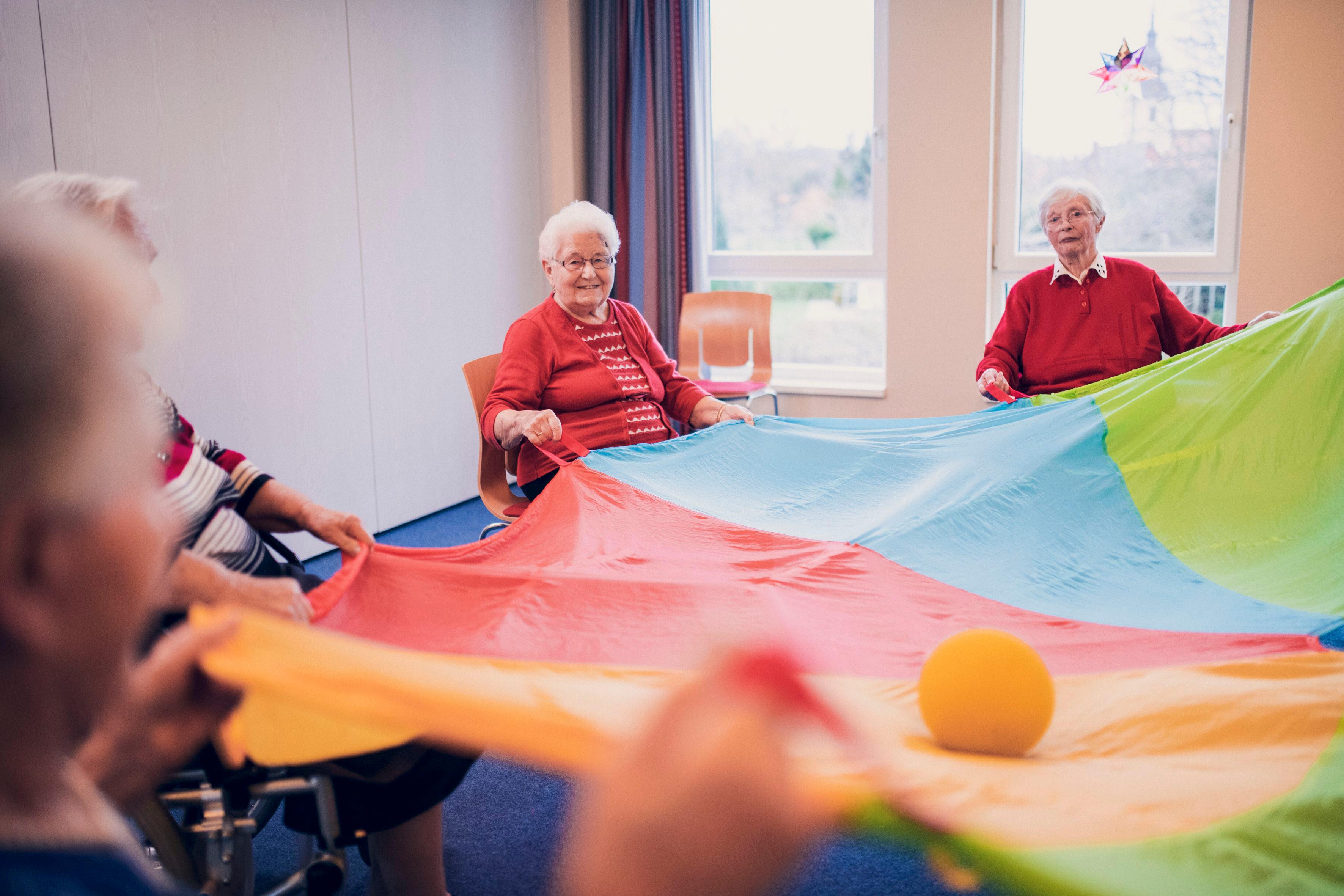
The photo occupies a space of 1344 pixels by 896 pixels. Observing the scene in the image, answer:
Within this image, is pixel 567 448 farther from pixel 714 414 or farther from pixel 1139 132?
pixel 1139 132

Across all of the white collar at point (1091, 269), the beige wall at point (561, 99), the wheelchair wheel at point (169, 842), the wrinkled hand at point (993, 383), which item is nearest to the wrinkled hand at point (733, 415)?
the wrinkled hand at point (993, 383)

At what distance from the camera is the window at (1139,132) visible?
12.9 feet

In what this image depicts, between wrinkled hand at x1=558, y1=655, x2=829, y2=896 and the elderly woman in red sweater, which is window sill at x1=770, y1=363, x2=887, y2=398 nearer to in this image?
the elderly woman in red sweater

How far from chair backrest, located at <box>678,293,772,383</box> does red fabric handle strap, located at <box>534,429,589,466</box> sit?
1811 millimetres

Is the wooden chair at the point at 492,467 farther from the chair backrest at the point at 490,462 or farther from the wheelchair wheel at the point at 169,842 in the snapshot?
the wheelchair wheel at the point at 169,842

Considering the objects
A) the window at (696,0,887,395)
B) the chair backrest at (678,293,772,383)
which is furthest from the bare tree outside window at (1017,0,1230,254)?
the chair backrest at (678,293,772,383)

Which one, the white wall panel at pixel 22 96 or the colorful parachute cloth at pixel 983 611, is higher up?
the white wall panel at pixel 22 96

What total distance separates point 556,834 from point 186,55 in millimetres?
2608

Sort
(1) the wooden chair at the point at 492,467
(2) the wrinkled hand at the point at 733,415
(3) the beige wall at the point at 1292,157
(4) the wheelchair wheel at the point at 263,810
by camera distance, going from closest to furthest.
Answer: (4) the wheelchair wheel at the point at 263,810 < (1) the wooden chair at the point at 492,467 < (2) the wrinkled hand at the point at 733,415 < (3) the beige wall at the point at 1292,157

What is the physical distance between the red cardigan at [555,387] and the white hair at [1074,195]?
4.79 feet

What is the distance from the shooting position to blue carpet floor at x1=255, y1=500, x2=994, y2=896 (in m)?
1.77

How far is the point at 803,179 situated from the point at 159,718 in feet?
14.1

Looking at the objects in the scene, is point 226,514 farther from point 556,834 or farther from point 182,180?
point 182,180

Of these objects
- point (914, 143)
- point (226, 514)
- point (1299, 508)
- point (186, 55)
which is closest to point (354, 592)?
point (226, 514)
